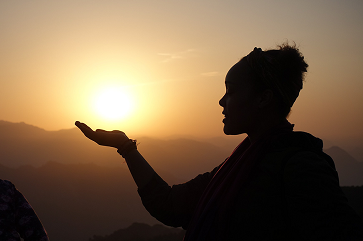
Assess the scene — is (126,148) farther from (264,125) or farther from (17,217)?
(17,217)

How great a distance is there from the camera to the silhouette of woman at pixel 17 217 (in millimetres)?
2938

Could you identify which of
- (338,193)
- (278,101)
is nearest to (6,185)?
(278,101)

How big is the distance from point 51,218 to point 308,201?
112 meters

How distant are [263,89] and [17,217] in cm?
289

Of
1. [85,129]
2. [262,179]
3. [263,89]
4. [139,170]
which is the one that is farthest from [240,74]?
[85,129]

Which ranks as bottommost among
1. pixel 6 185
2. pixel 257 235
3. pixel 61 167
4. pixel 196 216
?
pixel 257 235

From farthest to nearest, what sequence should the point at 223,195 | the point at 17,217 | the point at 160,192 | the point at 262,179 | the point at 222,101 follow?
the point at 17,217 → the point at 160,192 → the point at 222,101 → the point at 223,195 → the point at 262,179

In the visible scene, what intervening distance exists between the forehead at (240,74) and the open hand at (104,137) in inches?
43.5

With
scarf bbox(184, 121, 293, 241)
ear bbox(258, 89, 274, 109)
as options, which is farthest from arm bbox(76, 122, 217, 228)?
ear bbox(258, 89, 274, 109)

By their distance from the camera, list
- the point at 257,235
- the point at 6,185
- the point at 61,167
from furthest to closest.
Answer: the point at 61,167
the point at 6,185
the point at 257,235

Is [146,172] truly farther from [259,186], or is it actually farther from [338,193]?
[338,193]

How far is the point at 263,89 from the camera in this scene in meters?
2.08

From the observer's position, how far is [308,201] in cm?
145

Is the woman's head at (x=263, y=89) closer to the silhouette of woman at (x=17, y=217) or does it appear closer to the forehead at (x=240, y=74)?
the forehead at (x=240, y=74)
